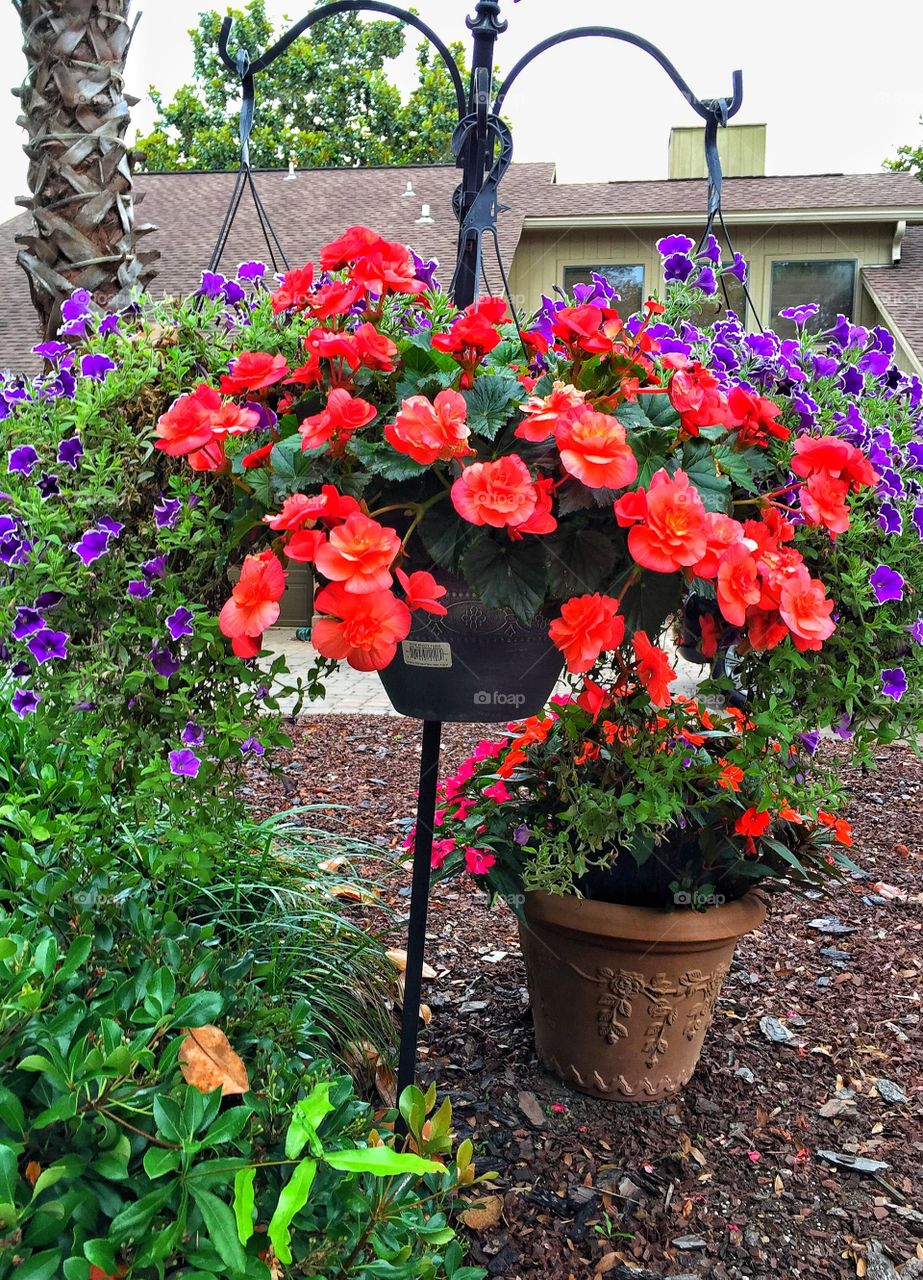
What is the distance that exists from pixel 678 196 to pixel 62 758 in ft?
38.1

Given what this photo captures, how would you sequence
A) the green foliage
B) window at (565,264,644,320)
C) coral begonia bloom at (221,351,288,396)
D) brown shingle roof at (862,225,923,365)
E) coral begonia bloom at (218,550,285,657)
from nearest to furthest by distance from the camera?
the green foliage
coral begonia bloom at (218,550,285,657)
coral begonia bloom at (221,351,288,396)
brown shingle roof at (862,225,923,365)
window at (565,264,644,320)

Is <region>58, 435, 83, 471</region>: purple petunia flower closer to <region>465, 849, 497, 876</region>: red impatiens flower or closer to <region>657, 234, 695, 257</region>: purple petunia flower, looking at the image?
<region>657, 234, 695, 257</region>: purple petunia flower

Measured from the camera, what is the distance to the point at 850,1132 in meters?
2.26

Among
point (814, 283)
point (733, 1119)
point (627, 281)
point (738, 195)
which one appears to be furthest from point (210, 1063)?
point (738, 195)

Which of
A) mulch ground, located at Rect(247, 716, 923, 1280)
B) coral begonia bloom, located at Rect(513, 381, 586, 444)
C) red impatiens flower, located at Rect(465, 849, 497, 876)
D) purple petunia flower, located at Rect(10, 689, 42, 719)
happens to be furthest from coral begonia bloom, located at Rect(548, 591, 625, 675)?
red impatiens flower, located at Rect(465, 849, 497, 876)

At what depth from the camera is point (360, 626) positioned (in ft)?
3.64

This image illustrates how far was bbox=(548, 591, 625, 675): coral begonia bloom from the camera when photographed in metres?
1.20

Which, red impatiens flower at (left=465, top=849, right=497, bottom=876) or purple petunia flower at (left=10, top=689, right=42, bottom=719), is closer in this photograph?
purple petunia flower at (left=10, top=689, right=42, bottom=719)

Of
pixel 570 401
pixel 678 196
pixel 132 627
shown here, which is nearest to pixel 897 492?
pixel 570 401

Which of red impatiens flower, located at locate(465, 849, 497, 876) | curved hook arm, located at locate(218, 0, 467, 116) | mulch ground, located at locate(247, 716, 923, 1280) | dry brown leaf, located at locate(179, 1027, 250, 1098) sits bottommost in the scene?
mulch ground, located at locate(247, 716, 923, 1280)

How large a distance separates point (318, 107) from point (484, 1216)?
24113 millimetres

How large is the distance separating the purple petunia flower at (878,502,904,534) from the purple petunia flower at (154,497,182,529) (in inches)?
38.8

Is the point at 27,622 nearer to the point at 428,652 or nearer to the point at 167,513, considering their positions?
the point at 167,513
